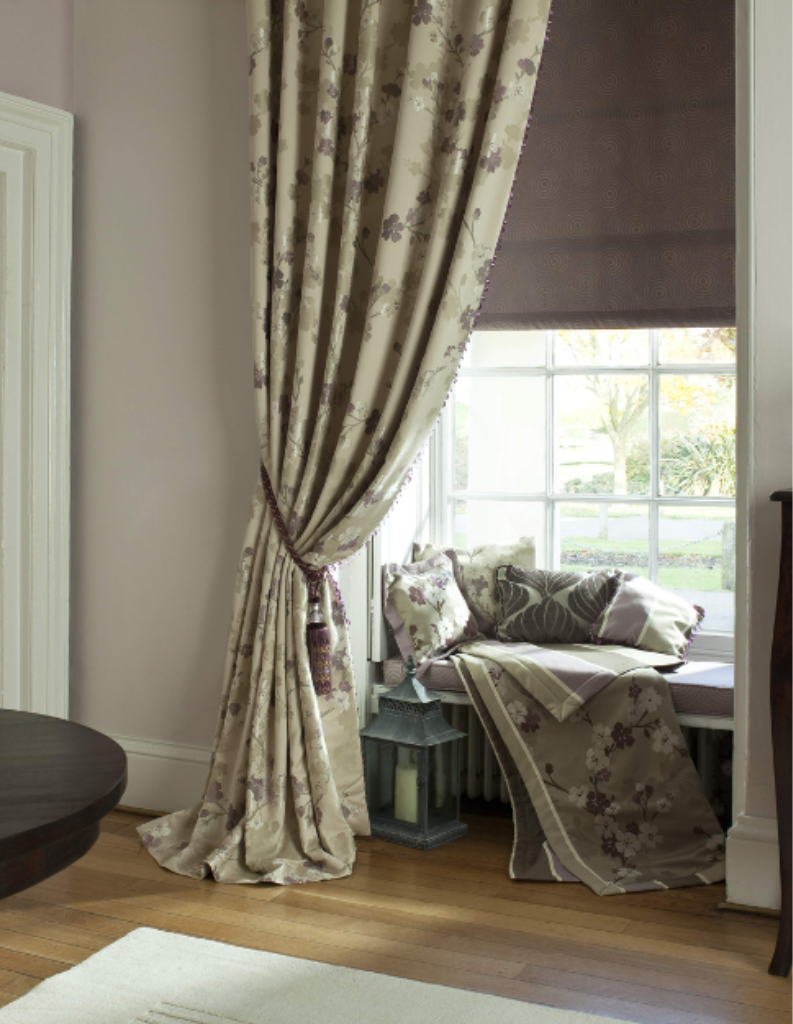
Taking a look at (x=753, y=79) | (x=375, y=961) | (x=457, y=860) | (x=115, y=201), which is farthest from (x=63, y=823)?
(x=115, y=201)

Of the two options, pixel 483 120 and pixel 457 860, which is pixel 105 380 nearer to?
pixel 483 120

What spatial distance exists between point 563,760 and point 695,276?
145cm

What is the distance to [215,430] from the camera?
341cm

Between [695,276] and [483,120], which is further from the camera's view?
[695,276]

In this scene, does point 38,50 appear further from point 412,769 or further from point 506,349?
point 412,769

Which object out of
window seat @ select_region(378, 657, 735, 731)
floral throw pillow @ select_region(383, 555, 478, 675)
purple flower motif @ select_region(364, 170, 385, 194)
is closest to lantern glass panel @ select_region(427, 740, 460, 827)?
floral throw pillow @ select_region(383, 555, 478, 675)

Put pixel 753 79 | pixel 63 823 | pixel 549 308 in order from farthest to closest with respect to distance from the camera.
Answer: pixel 549 308
pixel 753 79
pixel 63 823

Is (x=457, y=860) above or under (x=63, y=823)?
under

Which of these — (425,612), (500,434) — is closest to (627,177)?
(500,434)

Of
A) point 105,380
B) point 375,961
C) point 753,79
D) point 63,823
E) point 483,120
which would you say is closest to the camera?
point 63,823

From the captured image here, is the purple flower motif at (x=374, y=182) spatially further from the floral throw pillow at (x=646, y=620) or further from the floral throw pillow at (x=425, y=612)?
the floral throw pillow at (x=646, y=620)

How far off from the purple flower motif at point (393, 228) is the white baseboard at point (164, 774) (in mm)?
1667

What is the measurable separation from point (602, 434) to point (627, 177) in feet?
2.75

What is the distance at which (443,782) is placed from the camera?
3.22 m
